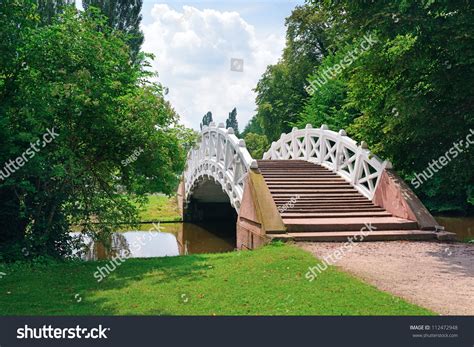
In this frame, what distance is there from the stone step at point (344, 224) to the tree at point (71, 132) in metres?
3.72

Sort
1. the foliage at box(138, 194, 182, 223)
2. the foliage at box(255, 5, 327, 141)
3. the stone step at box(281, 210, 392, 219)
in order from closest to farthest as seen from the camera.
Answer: the stone step at box(281, 210, 392, 219) < the foliage at box(138, 194, 182, 223) < the foliage at box(255, 5, 327, 141)

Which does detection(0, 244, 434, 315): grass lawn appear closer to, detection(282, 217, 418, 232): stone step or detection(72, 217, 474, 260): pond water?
detection(282, 217, 418, 232): stone step

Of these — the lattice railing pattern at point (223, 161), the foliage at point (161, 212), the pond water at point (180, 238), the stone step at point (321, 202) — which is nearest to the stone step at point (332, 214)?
the stone step at point (321, 202)

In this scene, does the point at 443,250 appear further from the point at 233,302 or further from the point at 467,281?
the point at 233,302

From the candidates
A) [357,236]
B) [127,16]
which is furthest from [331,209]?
[127,16]

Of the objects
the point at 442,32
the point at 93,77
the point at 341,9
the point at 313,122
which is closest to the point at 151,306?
the point at 93,77

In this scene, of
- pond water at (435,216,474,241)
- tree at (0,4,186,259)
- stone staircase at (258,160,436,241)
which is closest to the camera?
tree at (0,4,186,259)

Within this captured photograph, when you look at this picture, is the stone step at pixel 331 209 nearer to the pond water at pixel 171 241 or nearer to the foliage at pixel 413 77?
the foliage at pixel 413 77

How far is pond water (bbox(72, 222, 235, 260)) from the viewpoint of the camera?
19.8 metres

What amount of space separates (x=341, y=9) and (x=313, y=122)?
61.9ft

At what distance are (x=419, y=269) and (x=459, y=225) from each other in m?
18.2

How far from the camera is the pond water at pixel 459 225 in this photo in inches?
872

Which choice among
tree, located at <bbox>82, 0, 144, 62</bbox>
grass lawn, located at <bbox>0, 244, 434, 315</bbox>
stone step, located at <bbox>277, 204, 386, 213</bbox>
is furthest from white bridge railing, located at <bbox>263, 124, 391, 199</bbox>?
tree, located at <bbox>82, 0, 144, 62</bbox>

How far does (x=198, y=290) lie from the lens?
758cm
